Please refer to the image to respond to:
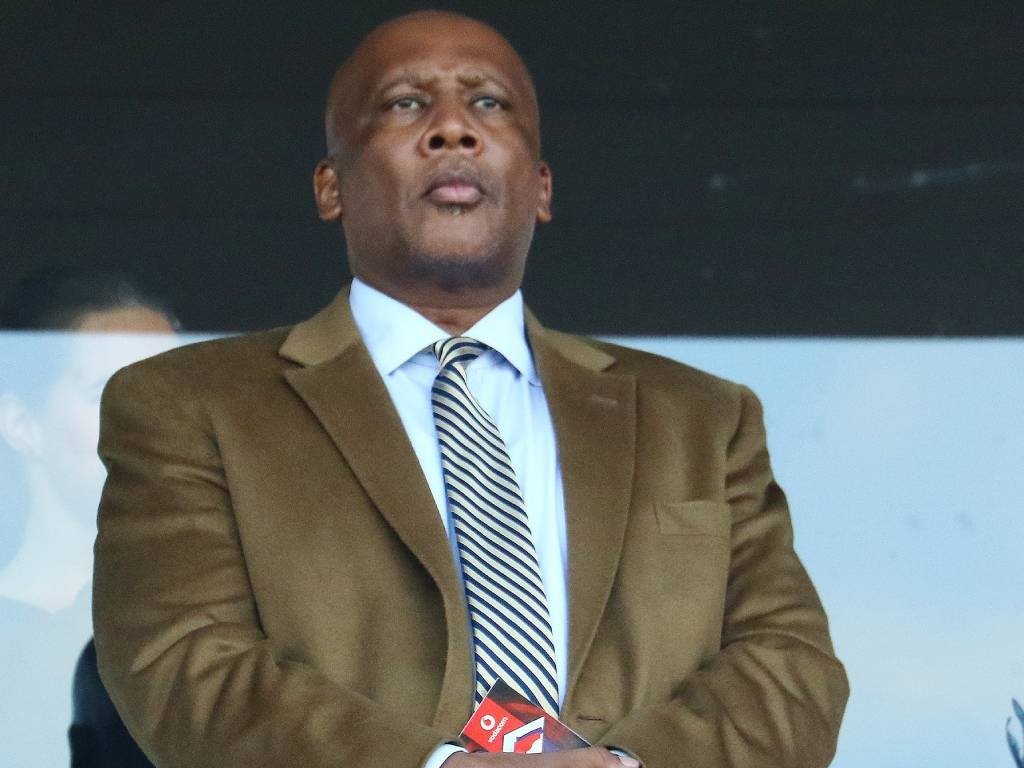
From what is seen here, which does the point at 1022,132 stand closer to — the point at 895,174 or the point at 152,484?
the point at 895,174

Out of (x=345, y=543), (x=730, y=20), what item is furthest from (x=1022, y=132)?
(x=345, y=543)

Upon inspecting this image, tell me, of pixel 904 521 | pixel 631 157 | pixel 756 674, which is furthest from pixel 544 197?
pixel 904 521

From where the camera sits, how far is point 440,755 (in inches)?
82.7

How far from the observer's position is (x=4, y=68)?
378 cm

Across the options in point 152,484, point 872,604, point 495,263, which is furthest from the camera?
point 872,604

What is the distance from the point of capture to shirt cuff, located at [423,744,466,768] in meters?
2.09

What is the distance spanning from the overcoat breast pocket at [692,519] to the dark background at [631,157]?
1.54 meters

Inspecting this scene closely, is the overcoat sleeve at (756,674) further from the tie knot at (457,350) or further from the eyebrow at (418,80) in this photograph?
the eyebrow at (418,80)

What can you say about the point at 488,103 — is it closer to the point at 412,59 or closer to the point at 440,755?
the point at 412,59

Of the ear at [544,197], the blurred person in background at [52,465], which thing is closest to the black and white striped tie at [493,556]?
the ear at [544,197]

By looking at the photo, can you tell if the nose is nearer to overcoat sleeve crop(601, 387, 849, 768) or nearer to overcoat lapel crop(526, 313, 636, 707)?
overcoat lapel crop(526, 313, 636, 707)

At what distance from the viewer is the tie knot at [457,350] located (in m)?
2.47

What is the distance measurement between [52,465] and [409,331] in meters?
1.46

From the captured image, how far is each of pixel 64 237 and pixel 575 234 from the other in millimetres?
960
